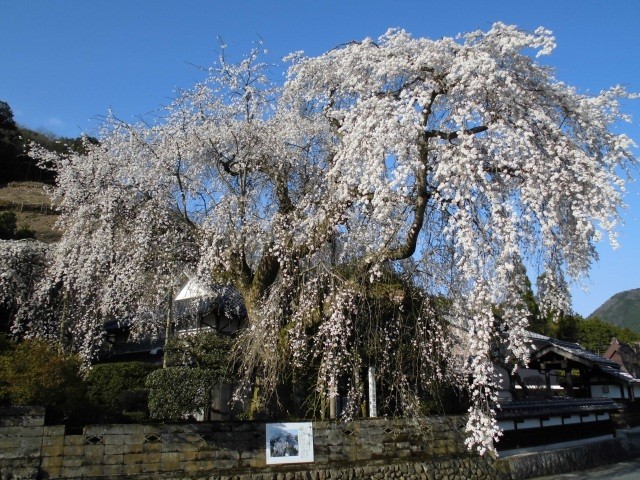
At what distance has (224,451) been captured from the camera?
897cm

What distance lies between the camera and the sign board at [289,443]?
30.6 feet

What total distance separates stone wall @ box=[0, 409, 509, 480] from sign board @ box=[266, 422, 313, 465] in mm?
119

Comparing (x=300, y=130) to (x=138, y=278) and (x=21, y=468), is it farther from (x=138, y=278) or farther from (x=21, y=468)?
(x=21, y=468)

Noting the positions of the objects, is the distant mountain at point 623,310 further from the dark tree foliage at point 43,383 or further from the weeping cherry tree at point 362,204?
the dark tree foliage at point 43,383

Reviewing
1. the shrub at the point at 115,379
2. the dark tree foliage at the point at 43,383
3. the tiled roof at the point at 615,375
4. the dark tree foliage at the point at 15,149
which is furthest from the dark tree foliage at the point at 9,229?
the tiled roof at the point at 615,375

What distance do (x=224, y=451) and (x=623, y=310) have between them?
163 meters

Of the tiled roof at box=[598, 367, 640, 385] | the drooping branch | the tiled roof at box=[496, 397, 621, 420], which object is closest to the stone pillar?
the tiled roof at box=[496, 397, 621, 420]

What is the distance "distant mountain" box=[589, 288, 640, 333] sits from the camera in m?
139

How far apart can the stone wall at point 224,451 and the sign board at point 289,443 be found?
119 millimetres

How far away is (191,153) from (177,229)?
1681 millimetres

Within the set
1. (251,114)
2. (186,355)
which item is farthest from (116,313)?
(251,114)

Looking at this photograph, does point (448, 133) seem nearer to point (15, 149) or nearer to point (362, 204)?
point (362, 204)

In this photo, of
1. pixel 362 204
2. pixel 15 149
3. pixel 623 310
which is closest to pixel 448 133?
pixel 362 204

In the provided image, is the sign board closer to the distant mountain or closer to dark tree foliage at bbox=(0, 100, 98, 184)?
dark tree foliage at bbox=(0, 100, 98, 184)
